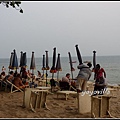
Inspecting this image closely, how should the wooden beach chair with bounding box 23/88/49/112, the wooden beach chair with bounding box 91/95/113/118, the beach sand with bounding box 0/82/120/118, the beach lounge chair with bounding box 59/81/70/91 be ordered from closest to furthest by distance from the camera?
the wooden beach chair with bounding box 91/95/113/118
the beach sand with bounding box 0/82/120/118
the wooden beach chair with bounding box 23/88/49/112
the beach lounge chair with bounding box 59/81/70/91

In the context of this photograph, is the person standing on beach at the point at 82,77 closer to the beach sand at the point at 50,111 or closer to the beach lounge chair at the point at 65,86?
the beach sand at the point at 50,111

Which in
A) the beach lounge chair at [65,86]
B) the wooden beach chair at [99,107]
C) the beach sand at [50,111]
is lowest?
the beach sand at [50,111]

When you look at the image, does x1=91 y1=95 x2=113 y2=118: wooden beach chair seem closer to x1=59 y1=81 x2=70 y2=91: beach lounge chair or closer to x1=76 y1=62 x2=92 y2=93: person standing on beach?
x1=76 y1=62 x2=92 y2=93: person standing on beach

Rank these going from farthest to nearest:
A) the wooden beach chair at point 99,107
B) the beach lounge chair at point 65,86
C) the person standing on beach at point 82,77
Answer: the beach lounge chair at point 65,86
the person standing on beach at point 82,77
the wooden beach chair at point 99,107

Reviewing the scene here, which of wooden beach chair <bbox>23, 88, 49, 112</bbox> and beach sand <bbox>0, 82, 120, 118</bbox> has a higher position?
wooden beach chair <bbox>23, 88, 49, 112</bbox>

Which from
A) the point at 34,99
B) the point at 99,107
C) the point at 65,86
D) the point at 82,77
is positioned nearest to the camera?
the point at 99,107

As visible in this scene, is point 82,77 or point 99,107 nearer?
point 99,107

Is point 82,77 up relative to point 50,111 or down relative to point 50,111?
up

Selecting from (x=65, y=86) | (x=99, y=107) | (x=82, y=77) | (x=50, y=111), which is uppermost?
(x=82, y=77)

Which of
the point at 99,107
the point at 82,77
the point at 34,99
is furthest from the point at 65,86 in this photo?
the point at 99,107

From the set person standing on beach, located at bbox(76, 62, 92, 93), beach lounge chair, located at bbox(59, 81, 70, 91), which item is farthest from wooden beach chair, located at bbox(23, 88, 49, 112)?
beach lounge chair, located at bbox(59, 81, 70, 91)

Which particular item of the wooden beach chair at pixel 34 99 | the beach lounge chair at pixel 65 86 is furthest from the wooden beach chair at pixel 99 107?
the beach lounge chair at pixel 65 86

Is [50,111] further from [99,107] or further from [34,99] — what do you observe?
[99,107]

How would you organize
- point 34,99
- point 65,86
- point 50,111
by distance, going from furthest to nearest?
point 65,86, point 34,99, point 50,111
